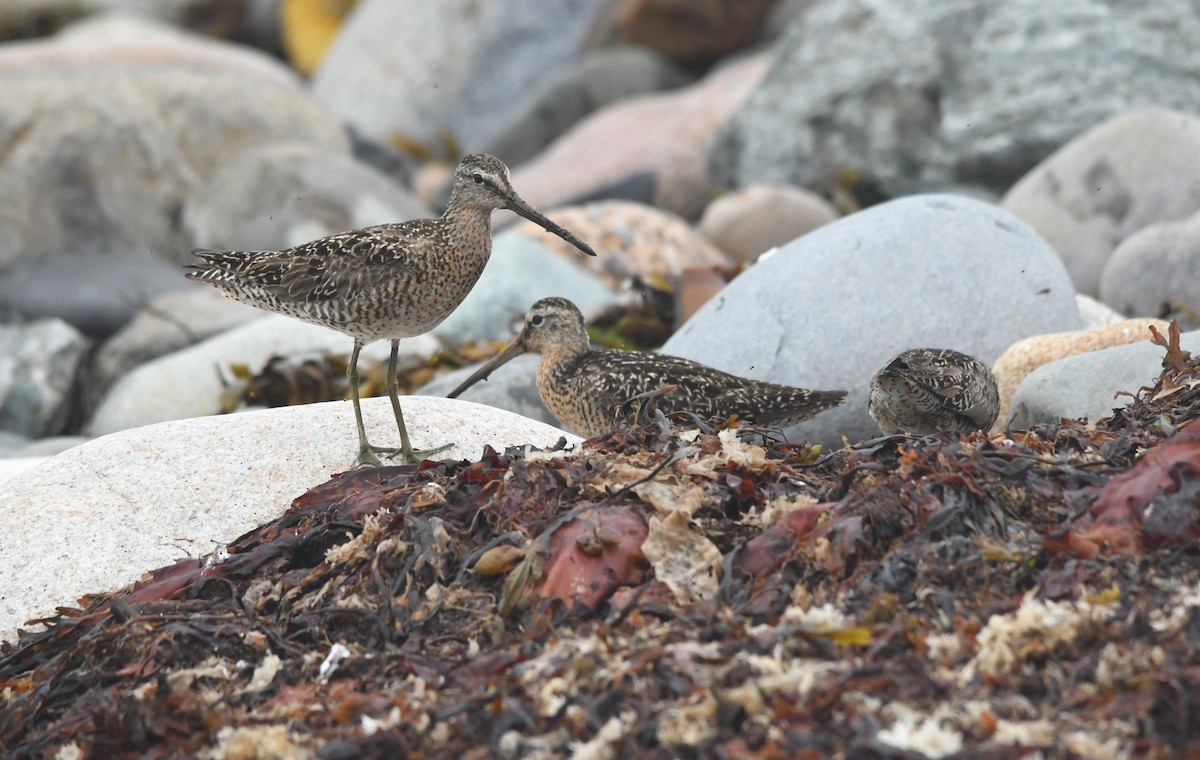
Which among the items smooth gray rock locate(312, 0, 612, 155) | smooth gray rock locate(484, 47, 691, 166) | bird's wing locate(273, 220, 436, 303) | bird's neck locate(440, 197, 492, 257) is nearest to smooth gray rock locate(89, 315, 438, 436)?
bird's wing locate(273, 220, 436, 303)

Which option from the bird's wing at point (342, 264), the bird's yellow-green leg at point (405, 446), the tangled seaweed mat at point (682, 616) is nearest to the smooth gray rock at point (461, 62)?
the bird's wing at point (342, 264)

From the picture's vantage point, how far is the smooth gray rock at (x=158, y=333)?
10508mm

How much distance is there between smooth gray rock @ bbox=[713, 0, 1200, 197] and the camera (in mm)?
12242

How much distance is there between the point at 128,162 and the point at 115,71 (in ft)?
3.44

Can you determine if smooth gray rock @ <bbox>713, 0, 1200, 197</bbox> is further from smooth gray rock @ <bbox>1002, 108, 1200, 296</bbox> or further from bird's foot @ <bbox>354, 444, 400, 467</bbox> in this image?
bird's foot @ <bbox>354, 444, 400, 467</bbox>

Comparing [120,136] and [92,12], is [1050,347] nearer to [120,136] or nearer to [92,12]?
[120,136]

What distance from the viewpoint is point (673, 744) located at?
3410 millimetres

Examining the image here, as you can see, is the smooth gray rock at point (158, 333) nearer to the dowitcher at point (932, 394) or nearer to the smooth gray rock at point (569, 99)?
the dowitcher at point (932, 394)

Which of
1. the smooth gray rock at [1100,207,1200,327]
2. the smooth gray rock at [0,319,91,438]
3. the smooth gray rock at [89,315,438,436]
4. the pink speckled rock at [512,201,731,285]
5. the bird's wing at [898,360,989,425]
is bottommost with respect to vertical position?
the smooth gray rock at [0,319,91,438]

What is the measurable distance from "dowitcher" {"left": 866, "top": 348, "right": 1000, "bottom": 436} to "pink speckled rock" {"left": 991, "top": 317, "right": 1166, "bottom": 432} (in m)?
0.39

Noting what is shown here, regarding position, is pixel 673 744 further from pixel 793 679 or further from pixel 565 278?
pixel 565 278

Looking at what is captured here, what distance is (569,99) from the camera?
1756 centimetres

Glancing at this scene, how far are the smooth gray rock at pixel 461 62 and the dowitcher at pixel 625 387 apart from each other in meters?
12.8

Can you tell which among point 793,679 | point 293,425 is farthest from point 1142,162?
point 793,679
